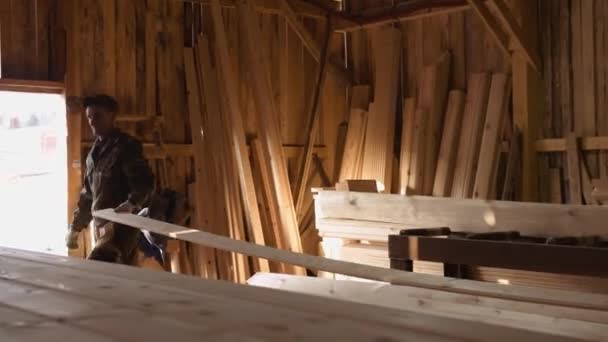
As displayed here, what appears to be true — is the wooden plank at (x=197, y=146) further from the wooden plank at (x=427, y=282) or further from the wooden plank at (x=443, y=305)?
the wooden plank at (x=427, y=282)

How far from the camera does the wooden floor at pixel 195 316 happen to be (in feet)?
4.23

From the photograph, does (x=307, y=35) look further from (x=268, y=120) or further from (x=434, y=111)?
(x=434, y=111)

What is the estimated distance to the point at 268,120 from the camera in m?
7.11

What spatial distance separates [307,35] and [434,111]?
1.72 meters

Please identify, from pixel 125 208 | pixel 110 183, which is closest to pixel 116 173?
pixel 110 183

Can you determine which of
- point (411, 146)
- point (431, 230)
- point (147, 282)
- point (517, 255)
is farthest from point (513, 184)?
point (147, 282)

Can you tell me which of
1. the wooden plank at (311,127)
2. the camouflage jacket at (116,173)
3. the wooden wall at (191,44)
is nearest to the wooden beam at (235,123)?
the wooden wall at (191,44)

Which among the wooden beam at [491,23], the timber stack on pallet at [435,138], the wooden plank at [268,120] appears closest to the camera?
the wooden beam at [491,23]

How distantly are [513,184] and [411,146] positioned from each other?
4.04 ft

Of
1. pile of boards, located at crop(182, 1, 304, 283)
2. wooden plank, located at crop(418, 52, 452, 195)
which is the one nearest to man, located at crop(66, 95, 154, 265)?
pile of boards, located at crop(182, 1, 304, 283)

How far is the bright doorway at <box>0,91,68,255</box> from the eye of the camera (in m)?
6.36

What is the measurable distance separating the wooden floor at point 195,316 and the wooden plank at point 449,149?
5.42 meters

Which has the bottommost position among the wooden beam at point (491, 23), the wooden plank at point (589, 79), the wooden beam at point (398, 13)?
the wooden plank at point (589, 79)

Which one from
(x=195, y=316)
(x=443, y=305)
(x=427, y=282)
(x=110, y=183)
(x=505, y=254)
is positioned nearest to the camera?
(x=195, y=316)
